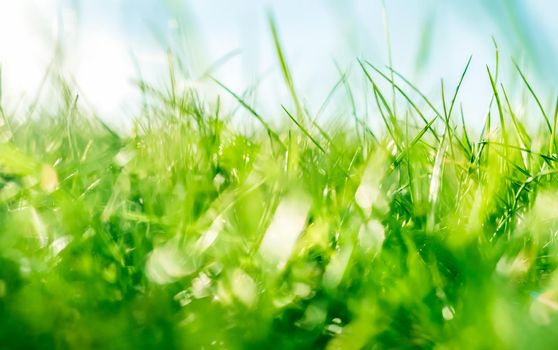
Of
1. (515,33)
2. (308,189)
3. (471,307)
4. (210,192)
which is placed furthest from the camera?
(210,192)

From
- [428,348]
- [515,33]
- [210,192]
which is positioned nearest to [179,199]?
[210,192]

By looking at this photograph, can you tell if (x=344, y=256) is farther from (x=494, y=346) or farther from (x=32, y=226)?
(x=32, y=226)

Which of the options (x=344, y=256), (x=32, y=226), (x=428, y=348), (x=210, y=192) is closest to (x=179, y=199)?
(x=210, y=192)

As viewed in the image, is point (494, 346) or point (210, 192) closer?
point (494, 346)

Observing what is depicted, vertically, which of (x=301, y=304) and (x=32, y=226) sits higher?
(x=32, y=226)

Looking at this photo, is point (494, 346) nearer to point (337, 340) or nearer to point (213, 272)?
point (337, 340)

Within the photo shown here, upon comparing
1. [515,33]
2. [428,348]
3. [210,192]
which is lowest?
[428,348]

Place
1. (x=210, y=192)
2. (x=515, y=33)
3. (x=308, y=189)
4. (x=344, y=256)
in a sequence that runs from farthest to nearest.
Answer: (x=210, y=192)
(x=308, y=189)
(x=344, y=256)
(x=515, y=33)
